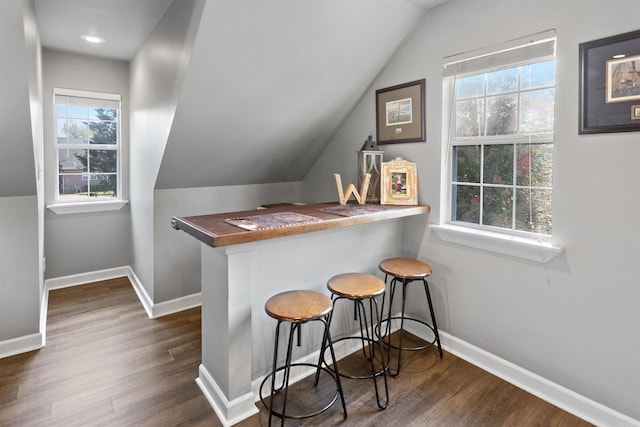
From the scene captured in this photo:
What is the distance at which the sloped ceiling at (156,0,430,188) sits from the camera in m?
2.09

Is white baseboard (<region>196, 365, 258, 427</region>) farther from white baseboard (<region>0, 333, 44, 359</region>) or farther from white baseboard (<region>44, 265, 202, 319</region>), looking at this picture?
white baseboard (<region>0, 333, 44, 359</region>)

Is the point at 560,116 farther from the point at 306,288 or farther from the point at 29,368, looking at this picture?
the point at 29,368

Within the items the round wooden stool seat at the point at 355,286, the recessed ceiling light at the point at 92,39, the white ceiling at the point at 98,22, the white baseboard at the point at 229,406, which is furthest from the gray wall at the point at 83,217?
the round wooden stool seat at the point at 355,286

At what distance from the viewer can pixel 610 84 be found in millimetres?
1755

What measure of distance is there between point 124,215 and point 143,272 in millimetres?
986

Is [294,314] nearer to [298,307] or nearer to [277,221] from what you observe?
[298,307]

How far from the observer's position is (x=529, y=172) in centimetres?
216

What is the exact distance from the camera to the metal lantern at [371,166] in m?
2.82

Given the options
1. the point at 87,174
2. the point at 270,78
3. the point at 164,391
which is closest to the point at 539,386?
the point at 164,391

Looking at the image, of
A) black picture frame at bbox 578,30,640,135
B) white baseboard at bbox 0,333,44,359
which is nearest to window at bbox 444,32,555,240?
black picture frame at bbox 578,30,640,135

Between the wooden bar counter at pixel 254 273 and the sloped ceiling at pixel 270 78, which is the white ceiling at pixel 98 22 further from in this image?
the wooden bar counter at pixel 254 273

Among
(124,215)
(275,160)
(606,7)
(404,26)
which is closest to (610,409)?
(606,7)

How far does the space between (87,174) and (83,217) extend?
49cm

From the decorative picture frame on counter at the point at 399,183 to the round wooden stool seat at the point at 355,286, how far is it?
77 cm
